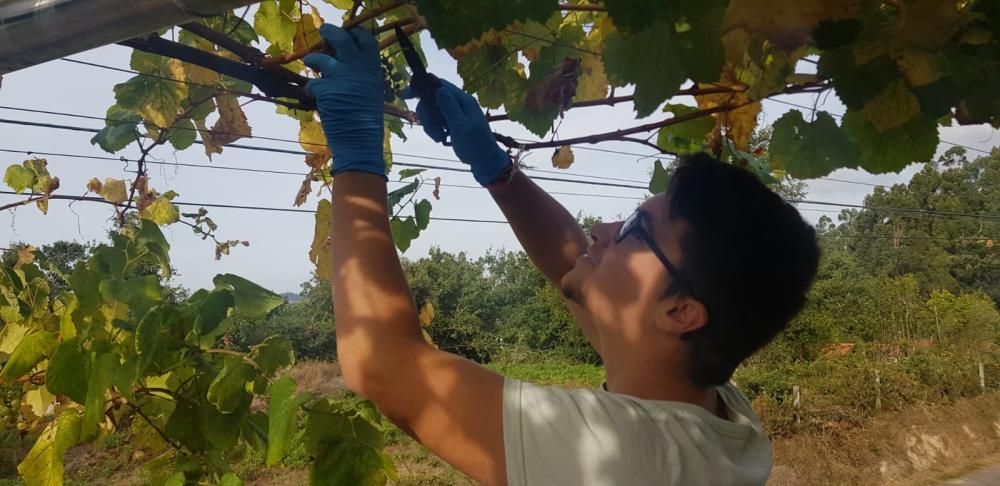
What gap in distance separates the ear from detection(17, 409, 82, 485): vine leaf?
51.8 inches

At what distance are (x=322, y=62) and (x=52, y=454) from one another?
107 centimetres

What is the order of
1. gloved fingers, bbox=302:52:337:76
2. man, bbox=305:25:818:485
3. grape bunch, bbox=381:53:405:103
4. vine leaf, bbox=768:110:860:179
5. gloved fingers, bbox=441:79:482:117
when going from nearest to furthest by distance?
man, bbox=305:25:818:485 < gloved fingers, bbox=302:52:337:76 < vine leaf, bbox=768:110:860:179 < grape bunch, bbox=381:53:405:103 < gloved fingers, bbox=441:79:482:117

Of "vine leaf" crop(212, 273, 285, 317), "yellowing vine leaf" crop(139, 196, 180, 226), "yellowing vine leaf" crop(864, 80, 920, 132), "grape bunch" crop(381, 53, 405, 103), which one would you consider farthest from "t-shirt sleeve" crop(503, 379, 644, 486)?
"yellowing vine leaf" crop(139, 196, 180, 226)

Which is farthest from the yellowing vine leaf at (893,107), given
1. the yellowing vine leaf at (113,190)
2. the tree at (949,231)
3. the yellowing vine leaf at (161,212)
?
the tree at (949,231)

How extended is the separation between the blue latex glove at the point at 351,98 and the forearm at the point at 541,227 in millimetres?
595

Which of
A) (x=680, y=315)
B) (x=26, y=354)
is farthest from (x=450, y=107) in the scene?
(x=26, y=354)

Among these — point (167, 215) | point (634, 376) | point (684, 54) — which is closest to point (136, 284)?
point (634, 376)

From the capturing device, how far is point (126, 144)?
2170 mm

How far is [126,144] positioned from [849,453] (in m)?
11.4

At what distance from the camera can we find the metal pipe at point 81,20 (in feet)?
2.90

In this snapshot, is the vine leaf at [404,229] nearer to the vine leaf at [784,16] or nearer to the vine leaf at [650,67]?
the vine leaf at [650,67]

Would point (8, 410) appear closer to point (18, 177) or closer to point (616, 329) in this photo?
point (18, 177)

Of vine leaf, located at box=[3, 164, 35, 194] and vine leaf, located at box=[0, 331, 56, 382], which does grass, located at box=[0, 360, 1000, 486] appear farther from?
vine leaf, located at box=[0, 331, 56, 382]

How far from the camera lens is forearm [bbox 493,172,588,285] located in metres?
1.84
